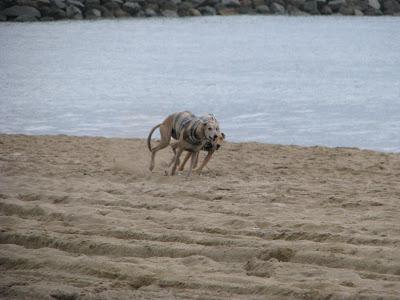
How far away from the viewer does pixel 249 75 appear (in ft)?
99.0

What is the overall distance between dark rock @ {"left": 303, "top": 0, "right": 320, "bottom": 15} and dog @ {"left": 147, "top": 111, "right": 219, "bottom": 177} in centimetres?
4501

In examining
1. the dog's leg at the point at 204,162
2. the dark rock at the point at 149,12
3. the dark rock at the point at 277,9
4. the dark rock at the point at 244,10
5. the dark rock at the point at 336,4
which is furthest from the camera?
the dark rock at the point at 244,10

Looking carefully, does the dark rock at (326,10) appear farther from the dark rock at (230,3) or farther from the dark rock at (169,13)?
the dark rock at (169,13)

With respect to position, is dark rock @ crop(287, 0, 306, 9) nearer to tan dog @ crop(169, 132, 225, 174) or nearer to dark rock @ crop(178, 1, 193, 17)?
dark rock @ crop(178, 1, 193, 17)

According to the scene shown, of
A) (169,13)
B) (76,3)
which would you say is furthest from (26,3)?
(169,13)

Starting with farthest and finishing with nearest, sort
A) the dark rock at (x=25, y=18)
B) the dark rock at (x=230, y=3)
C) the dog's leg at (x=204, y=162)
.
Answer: the dark rock at (x=230, y=3) < the dark rock at (x=25, y=18) < the dog's leg at (x=204, y=162)

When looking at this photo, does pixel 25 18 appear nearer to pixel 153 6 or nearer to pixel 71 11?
pixel 71 11

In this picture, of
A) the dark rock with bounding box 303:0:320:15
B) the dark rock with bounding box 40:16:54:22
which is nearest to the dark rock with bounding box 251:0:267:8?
the dark rock with bounding box 303:0:320:15

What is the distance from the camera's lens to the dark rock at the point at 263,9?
5693 centimetres

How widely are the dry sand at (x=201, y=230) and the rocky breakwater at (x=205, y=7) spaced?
1613 inches

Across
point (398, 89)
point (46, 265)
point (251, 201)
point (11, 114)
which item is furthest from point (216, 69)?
point (46, 265)

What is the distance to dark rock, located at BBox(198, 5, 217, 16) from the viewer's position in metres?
56.3

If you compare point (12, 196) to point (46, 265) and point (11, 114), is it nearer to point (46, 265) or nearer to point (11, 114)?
point (46, 265)

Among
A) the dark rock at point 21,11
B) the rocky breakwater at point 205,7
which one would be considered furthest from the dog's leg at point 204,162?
the rocky breakwater at point 205,7
